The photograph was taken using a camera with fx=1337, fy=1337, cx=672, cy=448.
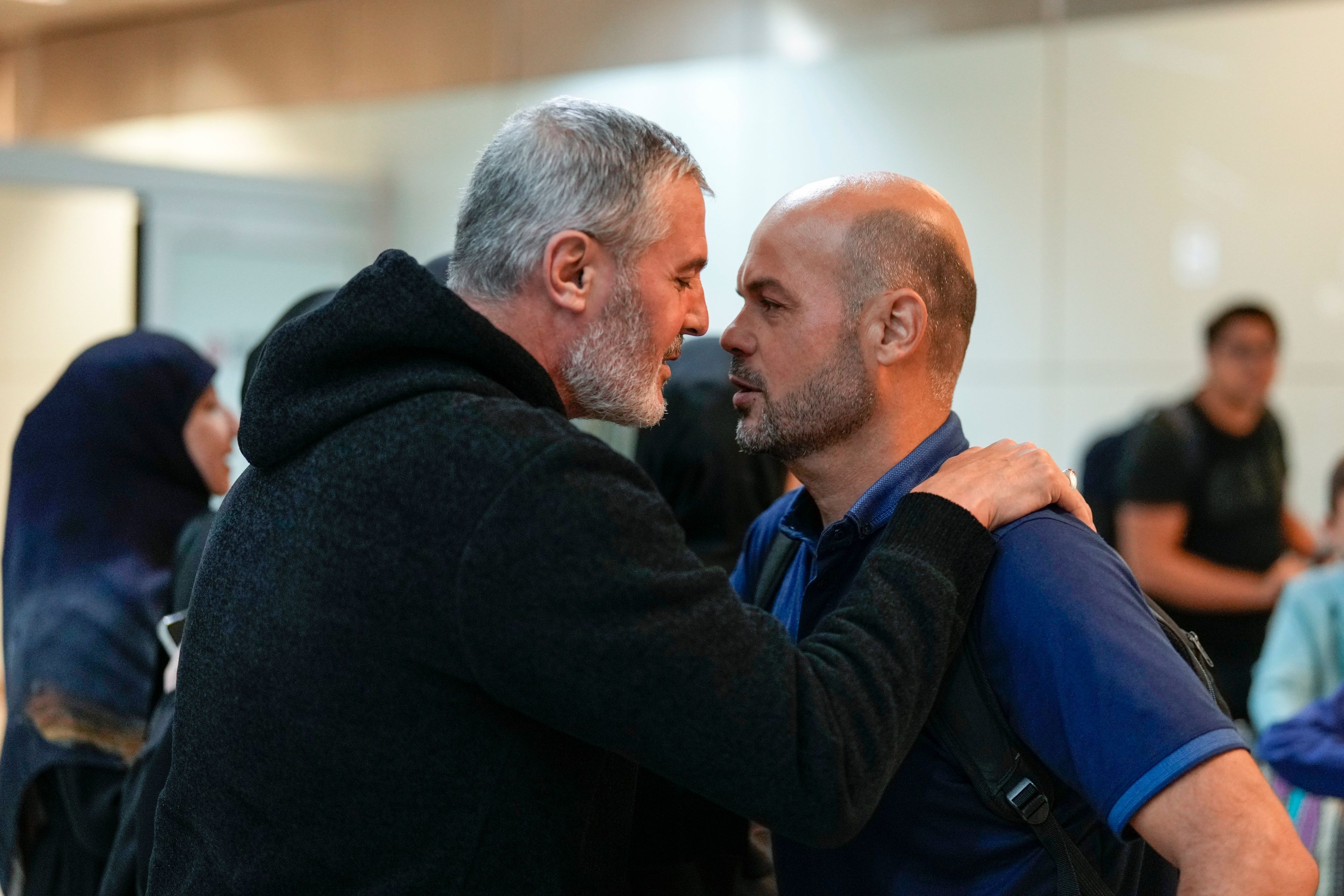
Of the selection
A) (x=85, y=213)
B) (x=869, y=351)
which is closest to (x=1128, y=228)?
(x=869, y=351)

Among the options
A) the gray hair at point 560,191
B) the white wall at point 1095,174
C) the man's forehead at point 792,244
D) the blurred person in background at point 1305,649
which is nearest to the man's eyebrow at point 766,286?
the man's forehead at point 792,244

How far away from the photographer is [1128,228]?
15.8 ft

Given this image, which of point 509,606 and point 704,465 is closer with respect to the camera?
point 509,606

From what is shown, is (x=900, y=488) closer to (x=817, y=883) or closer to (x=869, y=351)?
(x=869, y=351)

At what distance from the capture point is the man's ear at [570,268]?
1.19m

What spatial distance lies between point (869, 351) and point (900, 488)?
0.15 metres

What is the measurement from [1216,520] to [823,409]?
8.68ft

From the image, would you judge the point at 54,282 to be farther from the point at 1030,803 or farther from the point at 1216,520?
the point at 1030,803

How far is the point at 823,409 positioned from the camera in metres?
1.45

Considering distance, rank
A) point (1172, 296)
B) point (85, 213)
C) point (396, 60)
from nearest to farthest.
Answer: point (1172, 296), point (85, 213), point (396, 60)

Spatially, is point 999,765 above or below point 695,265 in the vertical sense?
below

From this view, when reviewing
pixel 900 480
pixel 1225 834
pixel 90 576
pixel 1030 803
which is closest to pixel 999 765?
pixel 1030 803

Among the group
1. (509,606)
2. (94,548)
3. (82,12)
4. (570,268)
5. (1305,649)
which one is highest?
(82,12)

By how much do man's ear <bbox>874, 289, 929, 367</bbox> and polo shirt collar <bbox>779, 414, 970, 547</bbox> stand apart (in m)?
0.10
